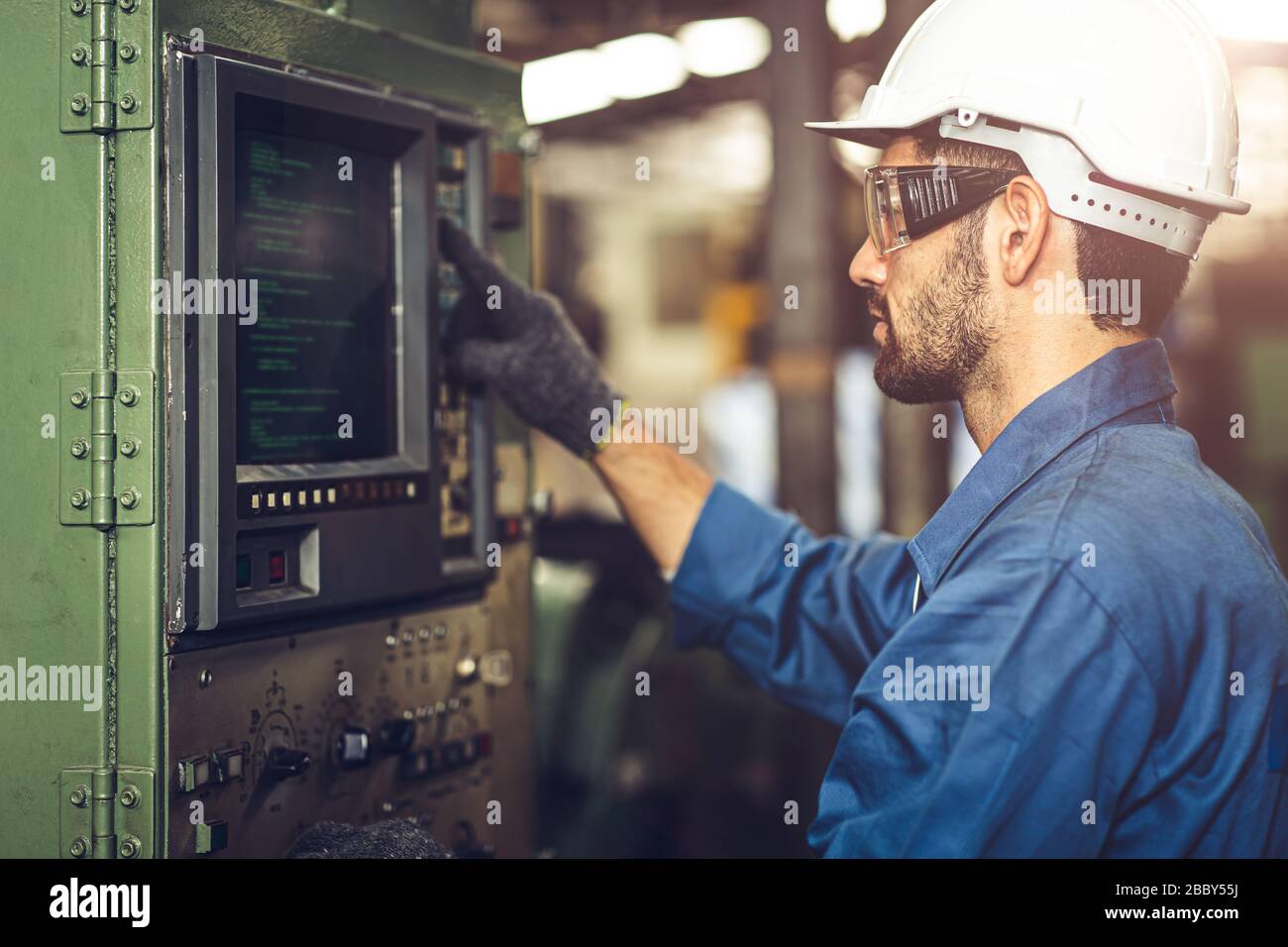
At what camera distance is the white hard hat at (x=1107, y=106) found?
166cm

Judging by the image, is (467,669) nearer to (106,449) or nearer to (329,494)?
(329,494)

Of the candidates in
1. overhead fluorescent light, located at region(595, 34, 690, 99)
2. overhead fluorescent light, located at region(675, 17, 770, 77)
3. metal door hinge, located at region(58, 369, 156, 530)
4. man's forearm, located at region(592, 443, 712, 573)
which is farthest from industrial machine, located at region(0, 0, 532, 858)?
overhead fluorescent light, located at region(595, 34, 690, 99)

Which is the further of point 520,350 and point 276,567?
point 520,350

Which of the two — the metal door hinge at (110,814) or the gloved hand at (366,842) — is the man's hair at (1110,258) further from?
the metal door hinge at (110,814)

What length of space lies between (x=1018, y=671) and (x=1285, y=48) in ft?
12.6

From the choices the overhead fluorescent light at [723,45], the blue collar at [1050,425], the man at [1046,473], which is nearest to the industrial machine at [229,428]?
the man at [1046,473]

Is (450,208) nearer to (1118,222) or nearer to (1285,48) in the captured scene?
(1118,222)

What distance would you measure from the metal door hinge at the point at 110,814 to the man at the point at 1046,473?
0.83m

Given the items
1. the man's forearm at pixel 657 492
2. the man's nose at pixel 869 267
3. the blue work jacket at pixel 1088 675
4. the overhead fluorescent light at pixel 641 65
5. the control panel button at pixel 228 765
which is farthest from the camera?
the overhead fluorescent light at pixel 641 65

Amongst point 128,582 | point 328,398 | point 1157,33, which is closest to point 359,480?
point 328,398

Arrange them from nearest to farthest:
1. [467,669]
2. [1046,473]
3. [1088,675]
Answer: [1088,675], [1046,473], [467,669]

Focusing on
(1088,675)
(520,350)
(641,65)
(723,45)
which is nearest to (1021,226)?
(1088,675)

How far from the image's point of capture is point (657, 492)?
2338 mm

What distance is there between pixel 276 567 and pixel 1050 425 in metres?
1.06
